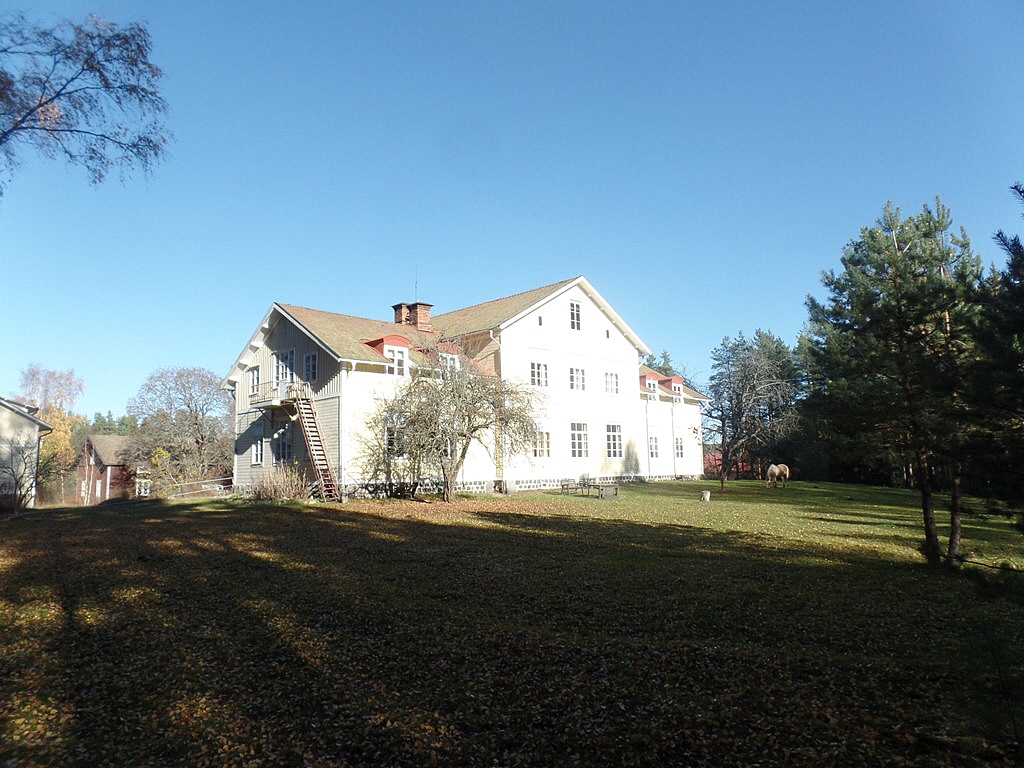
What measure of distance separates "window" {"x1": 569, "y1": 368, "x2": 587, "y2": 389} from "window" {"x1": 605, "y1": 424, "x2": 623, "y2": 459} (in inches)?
120

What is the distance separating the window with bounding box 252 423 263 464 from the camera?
3025cm

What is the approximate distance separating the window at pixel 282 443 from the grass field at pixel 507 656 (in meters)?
15.0

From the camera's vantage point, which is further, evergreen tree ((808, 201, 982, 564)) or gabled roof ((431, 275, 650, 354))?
gabled roof ((431, 275, 650, 354))

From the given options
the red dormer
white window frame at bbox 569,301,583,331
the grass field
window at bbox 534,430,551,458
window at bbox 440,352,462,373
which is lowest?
the grass field

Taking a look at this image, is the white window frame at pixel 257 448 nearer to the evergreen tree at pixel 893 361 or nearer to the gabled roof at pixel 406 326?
the gabled roof at pixel 406 326

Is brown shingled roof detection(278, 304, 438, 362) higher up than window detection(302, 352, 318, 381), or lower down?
higher up

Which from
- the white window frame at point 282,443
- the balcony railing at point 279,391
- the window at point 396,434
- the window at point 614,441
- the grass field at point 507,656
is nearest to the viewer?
the grass field at point 507,656

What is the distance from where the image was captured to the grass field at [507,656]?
451 cm

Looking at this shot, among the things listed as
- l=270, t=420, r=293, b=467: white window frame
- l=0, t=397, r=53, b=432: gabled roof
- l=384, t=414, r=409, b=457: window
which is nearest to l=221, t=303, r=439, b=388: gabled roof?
l=384, t=414, r=409, b=457: window

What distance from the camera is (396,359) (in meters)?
27.2

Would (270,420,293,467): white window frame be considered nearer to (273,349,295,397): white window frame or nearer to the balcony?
the balcony

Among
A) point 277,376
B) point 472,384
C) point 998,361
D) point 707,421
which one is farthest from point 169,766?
point 707,421

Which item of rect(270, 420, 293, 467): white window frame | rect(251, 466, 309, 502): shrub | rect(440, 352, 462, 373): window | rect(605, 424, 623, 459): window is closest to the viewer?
rect(440, 352, 462, 373): window

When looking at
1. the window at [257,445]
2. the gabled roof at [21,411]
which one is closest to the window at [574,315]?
the window at [257,445]
